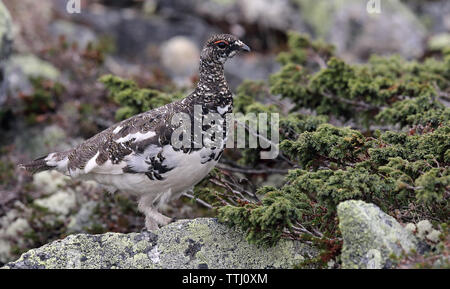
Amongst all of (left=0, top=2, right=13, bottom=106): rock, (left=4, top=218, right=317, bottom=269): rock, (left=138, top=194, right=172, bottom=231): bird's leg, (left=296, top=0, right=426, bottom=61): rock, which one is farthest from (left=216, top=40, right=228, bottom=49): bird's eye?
(left=296, top=0, right=426, bottom=61): rock

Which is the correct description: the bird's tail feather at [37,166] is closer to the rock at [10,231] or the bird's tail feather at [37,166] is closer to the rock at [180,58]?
the rock at [10,231]

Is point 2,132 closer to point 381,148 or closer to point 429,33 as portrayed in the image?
point 381,148

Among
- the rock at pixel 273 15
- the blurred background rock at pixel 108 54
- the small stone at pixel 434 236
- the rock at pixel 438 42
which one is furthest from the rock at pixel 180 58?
the small stone at pixel 434 236

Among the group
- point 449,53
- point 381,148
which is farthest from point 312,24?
point 381,148

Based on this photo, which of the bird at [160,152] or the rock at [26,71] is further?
the rock at [26,71]

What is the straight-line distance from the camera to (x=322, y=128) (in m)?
3.81

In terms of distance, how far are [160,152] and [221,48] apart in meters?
0.96

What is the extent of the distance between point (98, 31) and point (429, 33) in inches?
245

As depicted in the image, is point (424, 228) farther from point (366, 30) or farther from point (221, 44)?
point (366, 30)

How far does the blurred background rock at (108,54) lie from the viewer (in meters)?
5.50

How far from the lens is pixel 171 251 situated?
3.36 metres

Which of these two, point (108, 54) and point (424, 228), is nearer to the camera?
point (424, 228)

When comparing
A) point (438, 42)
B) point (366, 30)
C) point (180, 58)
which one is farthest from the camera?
point (180, 58)
